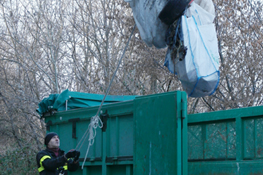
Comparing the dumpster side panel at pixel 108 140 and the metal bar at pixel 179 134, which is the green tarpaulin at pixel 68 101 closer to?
the dumpster side panel at pixel 108 140

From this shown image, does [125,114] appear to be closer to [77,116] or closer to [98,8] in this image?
[77,116]

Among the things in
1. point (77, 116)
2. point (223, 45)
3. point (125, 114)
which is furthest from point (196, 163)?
point (223, 45)

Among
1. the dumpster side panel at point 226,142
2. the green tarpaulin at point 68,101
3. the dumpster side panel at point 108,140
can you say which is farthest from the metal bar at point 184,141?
the green tarpaulin at point 68,101

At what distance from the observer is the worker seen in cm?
384

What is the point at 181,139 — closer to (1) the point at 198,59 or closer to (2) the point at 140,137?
(2) the point at 140,137

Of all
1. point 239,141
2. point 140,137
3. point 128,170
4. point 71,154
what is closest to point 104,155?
point 71,154

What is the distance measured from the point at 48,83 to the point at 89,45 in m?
2.06

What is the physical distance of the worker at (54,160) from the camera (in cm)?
384

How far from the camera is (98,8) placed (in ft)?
39.9

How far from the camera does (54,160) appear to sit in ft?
12.6

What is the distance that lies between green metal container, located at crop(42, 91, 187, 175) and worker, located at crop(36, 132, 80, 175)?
23 cm

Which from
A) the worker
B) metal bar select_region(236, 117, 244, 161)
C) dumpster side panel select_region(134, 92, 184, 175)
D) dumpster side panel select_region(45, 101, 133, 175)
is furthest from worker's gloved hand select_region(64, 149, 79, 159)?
metal bar select_region(236, 117, 244, 161)

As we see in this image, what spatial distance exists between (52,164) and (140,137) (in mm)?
1157

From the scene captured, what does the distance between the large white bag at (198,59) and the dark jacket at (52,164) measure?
1.58m
